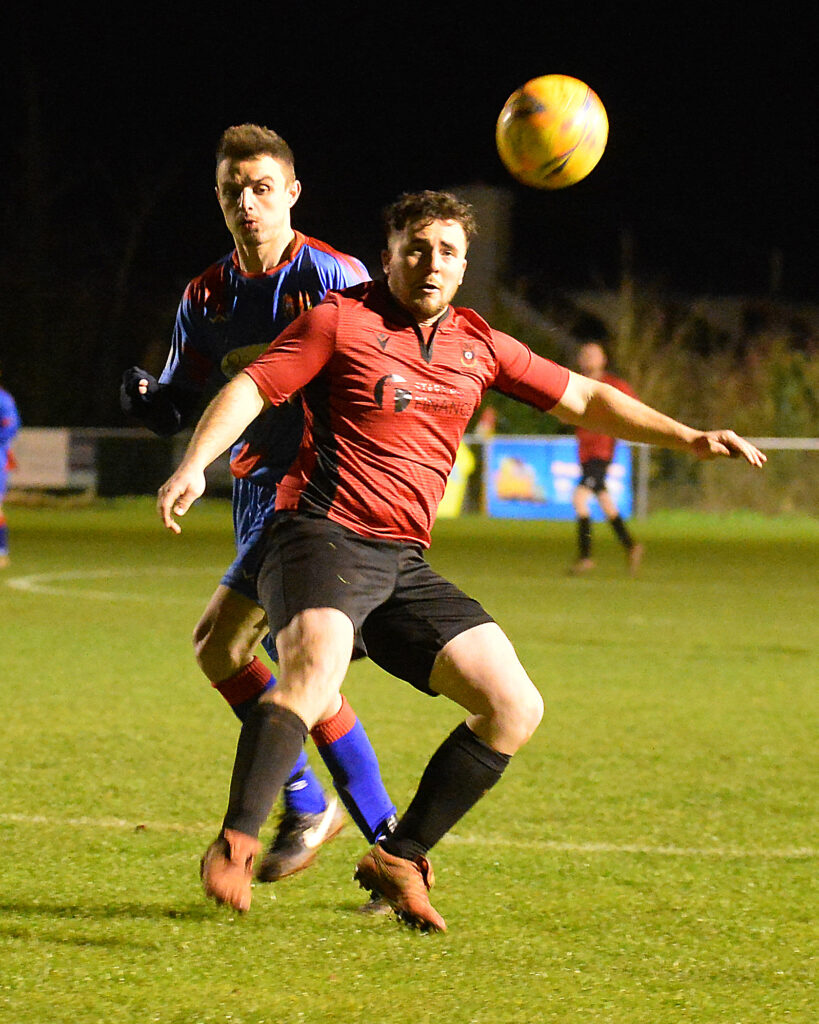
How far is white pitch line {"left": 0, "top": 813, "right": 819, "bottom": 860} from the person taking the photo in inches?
210

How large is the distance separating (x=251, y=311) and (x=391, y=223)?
71 centimetres

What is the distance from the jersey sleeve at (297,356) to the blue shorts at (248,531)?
0.54 m

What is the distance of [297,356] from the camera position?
4.29 metres

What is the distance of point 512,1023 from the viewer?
3617 millimetres

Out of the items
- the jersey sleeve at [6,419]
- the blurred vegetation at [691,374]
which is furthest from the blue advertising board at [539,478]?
the jersey sleeve at [6,419]

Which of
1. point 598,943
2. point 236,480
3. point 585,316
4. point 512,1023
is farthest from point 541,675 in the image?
point 585,316

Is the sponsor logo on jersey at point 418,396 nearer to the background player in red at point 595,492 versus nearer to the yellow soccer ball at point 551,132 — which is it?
the yellow soccer ball at point 551,132

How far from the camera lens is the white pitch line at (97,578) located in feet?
45.1

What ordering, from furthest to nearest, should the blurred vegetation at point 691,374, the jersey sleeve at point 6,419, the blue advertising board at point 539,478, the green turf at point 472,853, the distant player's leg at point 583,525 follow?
the blurred vegetation at point 691,374 → the blue advertising board at point 539,478 → the jersey sleeve at point 6,419 → the distant player's leg at point 583,525 → the green turf at point 472,853

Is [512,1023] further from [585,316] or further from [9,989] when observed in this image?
[585,316]

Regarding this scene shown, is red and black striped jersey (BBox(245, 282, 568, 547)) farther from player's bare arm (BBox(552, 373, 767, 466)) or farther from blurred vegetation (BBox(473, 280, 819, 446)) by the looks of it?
blurred vegetation (BBox(473, 280, 819, 446))

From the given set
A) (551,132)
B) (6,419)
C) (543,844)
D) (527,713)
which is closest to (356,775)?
(527,713)

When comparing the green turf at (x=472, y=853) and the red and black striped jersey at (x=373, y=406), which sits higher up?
the red and black striped jersey at (x=373, y=406)

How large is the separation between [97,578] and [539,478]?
41.7ft
